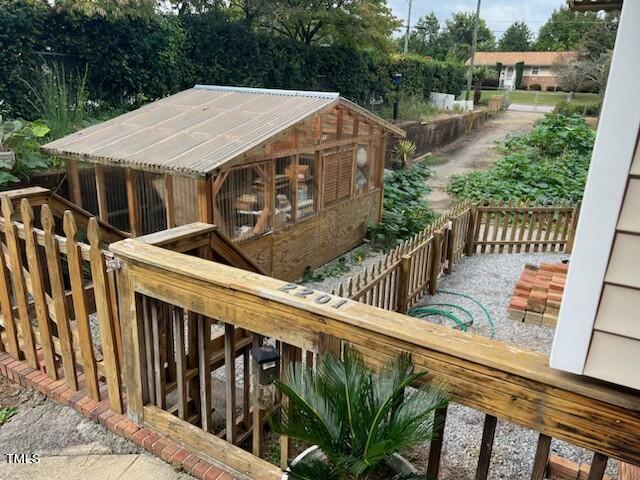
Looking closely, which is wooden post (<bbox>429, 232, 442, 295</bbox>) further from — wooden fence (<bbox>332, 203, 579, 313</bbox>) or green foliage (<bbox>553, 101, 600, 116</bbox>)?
green foliage (<bbox>553, 101, 600, 116</bbox>)

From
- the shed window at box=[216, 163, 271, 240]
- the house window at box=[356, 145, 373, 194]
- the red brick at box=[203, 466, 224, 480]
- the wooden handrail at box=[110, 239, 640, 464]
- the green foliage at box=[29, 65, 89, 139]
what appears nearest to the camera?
the wooden handrail at box=[110, 239, 640, 464]

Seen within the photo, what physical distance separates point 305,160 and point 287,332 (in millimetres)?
6259

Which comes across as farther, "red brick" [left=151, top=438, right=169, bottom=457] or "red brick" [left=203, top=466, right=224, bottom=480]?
"red brick" [left=151, top=438, right=169, bottom=457]

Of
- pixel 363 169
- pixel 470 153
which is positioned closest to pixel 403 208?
pixel 363 169

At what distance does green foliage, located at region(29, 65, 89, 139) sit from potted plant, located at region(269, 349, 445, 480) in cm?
831

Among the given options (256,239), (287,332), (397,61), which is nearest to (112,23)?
(256,239)

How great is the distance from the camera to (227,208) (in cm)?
652

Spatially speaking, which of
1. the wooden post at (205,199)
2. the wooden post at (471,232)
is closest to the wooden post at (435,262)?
the wooden post at (471,232)

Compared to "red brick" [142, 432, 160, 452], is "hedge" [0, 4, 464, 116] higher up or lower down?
higher up

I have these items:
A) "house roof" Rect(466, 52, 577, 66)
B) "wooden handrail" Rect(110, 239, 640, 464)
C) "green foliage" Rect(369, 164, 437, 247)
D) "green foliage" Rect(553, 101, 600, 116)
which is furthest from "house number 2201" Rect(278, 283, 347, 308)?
"house roof" Rect(466, 52, 577, 66)

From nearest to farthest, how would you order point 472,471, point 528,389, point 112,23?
point 528,389 → point 472,471 → point 112,23

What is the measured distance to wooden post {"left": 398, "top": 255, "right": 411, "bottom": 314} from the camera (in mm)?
5539

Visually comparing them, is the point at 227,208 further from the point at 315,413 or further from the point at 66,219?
the point at 315,413

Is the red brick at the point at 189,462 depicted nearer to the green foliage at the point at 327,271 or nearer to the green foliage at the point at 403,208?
the green foliage at the point at 327,271
